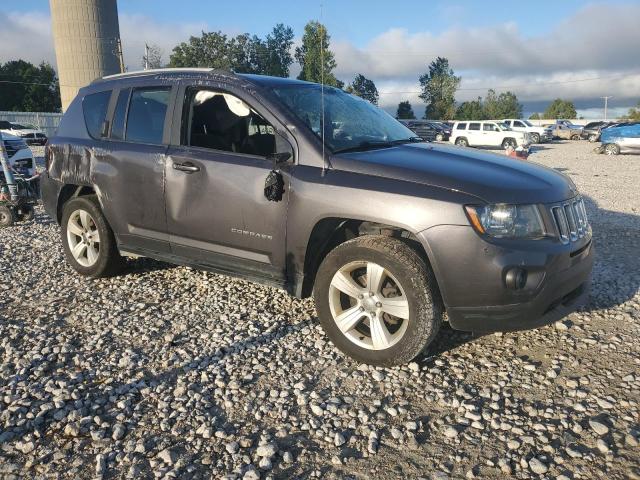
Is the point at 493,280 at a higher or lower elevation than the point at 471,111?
lower

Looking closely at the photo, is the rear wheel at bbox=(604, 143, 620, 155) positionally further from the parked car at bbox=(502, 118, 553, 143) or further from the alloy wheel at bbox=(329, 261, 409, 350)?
the alloy wheel at bbox=(329, 261, 409, 350)

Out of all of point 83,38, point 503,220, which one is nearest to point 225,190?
point 503,220

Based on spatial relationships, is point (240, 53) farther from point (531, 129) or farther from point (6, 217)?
point (6, 217)

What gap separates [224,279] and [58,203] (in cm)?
190

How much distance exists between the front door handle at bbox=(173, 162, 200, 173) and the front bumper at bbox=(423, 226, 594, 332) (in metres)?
1.91

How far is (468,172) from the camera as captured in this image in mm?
3232

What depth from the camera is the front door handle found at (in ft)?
12.9

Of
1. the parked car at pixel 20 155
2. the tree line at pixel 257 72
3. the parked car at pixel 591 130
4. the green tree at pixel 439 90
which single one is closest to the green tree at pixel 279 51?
the tree line at pixel 257 72

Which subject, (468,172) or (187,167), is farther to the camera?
(187,167)

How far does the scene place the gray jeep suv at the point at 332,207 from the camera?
9.84 feet

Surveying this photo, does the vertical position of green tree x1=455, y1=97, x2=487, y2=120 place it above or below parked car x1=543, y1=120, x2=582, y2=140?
above

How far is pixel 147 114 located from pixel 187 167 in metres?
0.85

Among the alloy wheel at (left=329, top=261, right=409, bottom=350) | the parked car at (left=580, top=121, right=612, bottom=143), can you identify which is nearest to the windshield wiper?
the alloy wheel at (left=329, top=261, right=409, bottom=350)

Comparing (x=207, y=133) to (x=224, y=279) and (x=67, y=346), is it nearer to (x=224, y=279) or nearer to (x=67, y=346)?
(x=224, y=279)
